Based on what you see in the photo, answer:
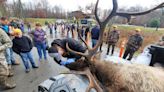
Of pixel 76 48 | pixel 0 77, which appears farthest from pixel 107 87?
pixel 0 77

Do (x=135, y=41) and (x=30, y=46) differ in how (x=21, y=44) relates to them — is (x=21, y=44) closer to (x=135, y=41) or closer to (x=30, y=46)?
(x=30, y=46)

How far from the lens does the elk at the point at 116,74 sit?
2074 millimetres

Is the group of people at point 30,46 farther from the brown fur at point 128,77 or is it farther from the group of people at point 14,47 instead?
the brown fur at point 128,77

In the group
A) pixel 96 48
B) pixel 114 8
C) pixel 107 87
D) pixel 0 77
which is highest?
pixel 114 8

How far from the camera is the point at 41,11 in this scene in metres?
66.1

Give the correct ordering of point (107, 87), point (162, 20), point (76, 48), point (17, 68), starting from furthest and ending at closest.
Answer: point (162, 20) → point (17, 68) → point (76, 48) → point (107, 87)

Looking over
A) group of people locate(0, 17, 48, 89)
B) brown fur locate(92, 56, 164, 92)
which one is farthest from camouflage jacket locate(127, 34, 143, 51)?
brown fur locate(92, 56, 164, 92)

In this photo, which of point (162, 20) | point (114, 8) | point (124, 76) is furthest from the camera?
point (162, 20)

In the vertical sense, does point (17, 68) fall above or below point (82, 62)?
below

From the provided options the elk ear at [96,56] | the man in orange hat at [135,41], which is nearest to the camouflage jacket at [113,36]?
the man in orange hat at [135,41]

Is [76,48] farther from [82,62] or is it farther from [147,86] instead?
[147,86]

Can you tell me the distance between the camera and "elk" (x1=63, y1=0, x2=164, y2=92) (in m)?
2.07

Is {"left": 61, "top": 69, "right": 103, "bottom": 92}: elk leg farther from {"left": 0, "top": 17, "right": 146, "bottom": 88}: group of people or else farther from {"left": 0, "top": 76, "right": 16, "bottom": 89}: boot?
{"left": 0, "top": 76, "right": 16, "bottom": 89}: boot

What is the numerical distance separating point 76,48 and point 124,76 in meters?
1.93
